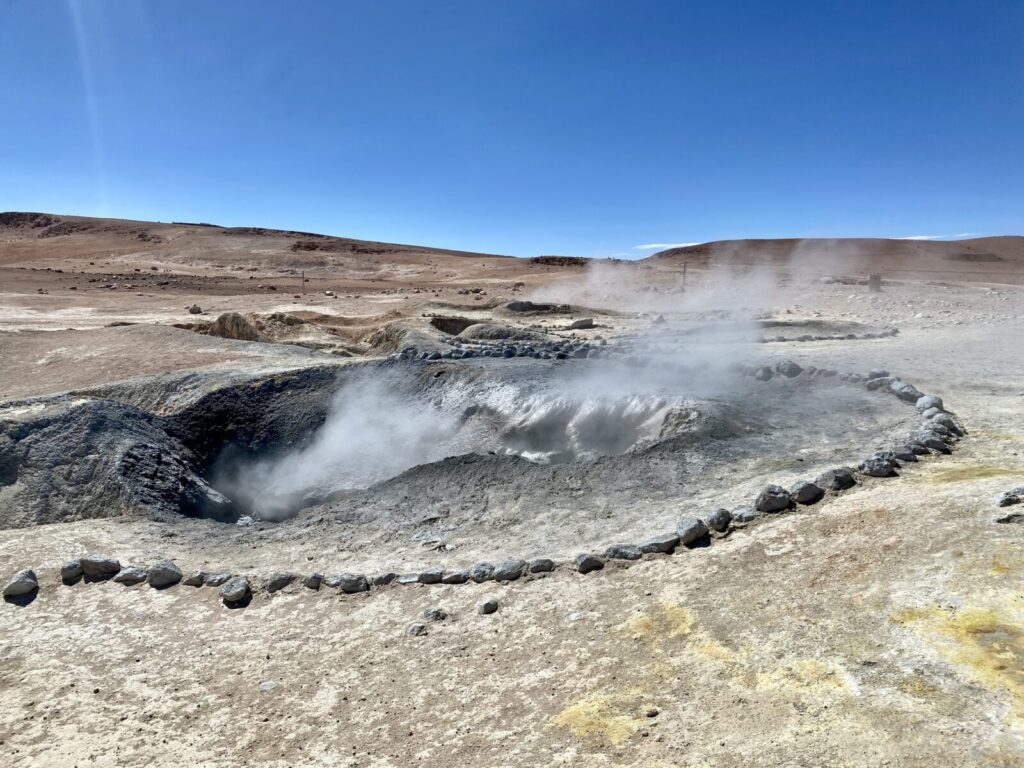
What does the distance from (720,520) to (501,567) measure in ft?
4.12

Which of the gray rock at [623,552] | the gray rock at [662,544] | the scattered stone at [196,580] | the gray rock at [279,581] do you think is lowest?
the scattered stone at [196,580]

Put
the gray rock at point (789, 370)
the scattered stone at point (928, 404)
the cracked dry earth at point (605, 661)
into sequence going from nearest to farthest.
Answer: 1. the cracked dry earth at point (605, 661)
2. the scattered stone at point (928, 404)
3. the gray rock at point (789, 370)

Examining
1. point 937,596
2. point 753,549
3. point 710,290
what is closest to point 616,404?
point 753,549

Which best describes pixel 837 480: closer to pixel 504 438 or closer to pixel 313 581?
pixel 313 581

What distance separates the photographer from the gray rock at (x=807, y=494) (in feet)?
13.8

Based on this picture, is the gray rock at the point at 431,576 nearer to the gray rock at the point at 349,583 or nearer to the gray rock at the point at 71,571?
the gray rock at the point at 349,583

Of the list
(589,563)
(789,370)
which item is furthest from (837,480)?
(789,370)

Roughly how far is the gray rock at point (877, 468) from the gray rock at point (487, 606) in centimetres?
248

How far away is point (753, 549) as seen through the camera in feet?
12.2

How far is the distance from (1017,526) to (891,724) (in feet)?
5.19

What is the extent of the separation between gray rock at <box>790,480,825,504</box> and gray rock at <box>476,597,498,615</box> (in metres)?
1.86

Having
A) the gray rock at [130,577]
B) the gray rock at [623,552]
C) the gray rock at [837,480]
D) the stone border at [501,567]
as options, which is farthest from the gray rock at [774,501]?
the gray rock at [130,577]

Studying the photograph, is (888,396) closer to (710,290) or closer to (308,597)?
(308,597)

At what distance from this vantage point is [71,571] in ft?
14.3
